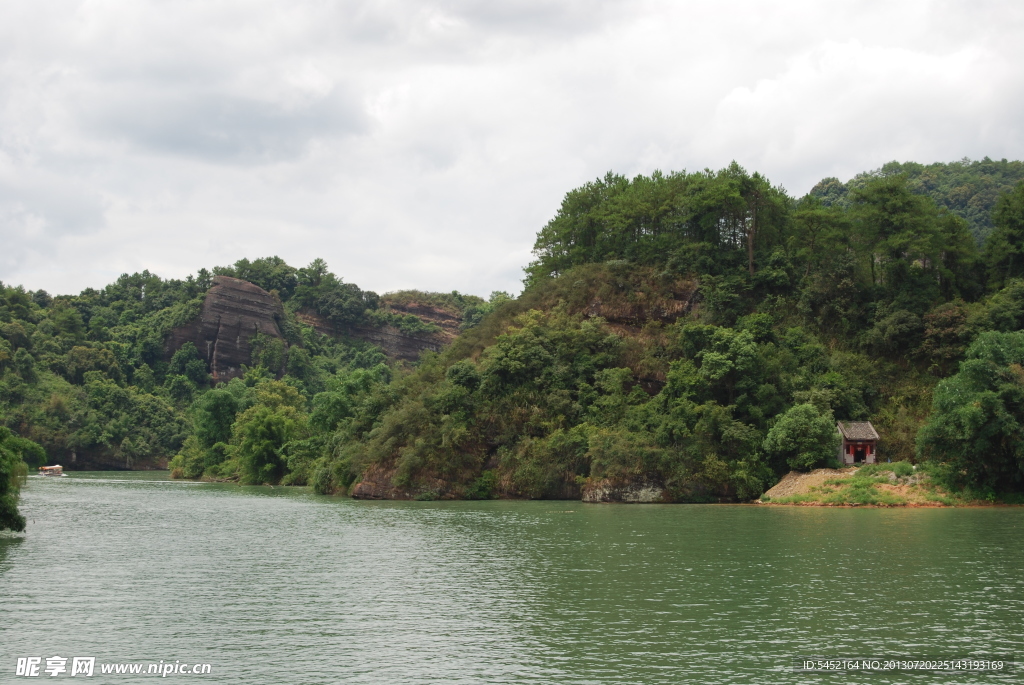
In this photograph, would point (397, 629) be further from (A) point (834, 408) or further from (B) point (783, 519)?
(A) point (834, 408)

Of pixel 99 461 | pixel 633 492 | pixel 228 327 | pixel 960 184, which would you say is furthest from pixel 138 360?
pixel 960 184

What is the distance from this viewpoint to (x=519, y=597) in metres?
26.9

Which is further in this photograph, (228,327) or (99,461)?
(228,327)

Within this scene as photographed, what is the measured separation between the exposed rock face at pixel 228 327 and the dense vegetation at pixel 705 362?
8459 cm

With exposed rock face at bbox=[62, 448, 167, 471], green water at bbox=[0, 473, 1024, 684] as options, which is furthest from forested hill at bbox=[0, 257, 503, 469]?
green water at bbox=[0, 473, 1024, 684]

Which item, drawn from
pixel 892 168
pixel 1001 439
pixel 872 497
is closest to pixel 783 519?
pixel 872 497

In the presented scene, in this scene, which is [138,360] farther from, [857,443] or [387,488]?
[857,443]

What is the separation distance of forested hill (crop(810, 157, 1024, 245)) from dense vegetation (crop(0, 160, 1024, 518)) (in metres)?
60.4

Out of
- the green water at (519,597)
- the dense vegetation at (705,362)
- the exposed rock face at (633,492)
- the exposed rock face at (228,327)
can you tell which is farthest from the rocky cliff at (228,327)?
the green water at (519,597)

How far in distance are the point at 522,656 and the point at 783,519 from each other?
31916mm

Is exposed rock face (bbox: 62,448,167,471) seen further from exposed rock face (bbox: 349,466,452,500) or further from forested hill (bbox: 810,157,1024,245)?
forested hill (bbox: 810,157,1024,245)

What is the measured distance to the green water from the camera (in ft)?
65.0

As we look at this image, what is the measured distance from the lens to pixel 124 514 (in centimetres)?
5459

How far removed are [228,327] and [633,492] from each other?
446ft
